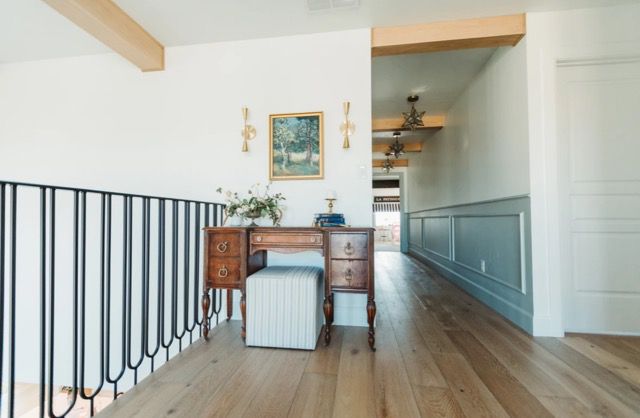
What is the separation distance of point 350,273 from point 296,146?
1193mm

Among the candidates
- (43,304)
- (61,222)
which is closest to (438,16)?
(43,304)

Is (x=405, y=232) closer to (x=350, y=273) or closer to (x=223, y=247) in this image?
(x=350, y=273)

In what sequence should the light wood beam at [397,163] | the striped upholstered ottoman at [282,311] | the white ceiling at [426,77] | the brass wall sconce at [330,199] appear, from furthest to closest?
1. the light wood beam at [397,163]
2. the white ceiling at [426,77]
3. the brass wall sconce at [330,199]
4. the striped upholstered ottoman at [282,311]

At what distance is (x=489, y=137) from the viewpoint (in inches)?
115

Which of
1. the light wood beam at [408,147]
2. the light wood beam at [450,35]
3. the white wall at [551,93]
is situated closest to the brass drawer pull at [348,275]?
the white wall at [551,93]

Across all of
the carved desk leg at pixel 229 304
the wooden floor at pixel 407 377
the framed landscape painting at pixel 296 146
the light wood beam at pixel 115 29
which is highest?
the light wood beam at pixel 115 29

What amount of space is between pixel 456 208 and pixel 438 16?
2.38 m

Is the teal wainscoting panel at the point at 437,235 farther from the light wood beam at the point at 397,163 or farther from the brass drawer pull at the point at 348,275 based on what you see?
the brass drawer pull at the point at 348,275

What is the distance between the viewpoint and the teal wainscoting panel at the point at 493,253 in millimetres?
2346

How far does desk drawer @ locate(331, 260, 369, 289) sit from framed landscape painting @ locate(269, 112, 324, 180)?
0.85 metres

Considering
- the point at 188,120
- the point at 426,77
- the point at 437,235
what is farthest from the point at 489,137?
the point at 188,120

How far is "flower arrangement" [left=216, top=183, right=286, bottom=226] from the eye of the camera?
7.54 ft

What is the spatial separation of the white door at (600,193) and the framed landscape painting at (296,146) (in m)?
1.85

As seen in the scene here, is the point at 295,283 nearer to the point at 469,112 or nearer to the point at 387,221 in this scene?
the point at 469,112
